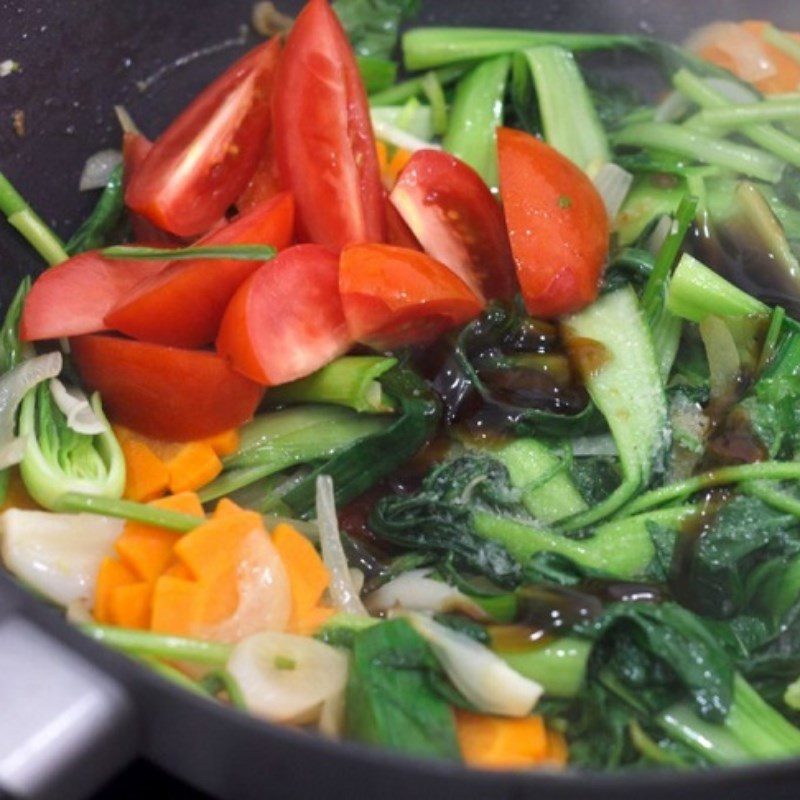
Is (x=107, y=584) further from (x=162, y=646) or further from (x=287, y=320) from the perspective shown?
(x=287, y=320)

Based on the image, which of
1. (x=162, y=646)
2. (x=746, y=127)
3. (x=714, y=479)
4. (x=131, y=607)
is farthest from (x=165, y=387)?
(x=746, y=127)

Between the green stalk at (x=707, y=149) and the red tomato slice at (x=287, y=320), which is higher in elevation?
the red tomato slice at (x=287, y=320)

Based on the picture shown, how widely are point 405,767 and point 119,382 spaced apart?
112 centimetres

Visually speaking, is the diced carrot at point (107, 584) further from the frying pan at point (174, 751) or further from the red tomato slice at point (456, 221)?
the red tomato slice at point (456, 221)

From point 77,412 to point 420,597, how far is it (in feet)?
2.33

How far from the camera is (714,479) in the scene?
214 centimetres

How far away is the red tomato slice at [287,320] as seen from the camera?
7.01 ft

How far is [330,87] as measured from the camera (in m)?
2.46

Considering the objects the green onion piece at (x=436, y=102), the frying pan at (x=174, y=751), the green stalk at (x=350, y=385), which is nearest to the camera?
the frying pan at (x=174, y=751)

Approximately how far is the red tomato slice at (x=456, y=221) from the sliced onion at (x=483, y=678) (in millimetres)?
853

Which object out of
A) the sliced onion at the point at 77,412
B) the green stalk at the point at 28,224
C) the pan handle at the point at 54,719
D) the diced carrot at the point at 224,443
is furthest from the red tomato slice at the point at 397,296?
the pan handle at the point at 54,719

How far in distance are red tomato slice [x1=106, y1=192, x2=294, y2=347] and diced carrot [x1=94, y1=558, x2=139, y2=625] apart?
49 centimetres

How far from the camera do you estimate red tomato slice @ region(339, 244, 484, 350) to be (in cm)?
219

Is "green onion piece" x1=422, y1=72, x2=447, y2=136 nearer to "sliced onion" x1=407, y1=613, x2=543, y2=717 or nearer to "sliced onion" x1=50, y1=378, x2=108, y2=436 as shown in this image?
"sliced onion" x1=50, y1=378, x2=108, y2=436
